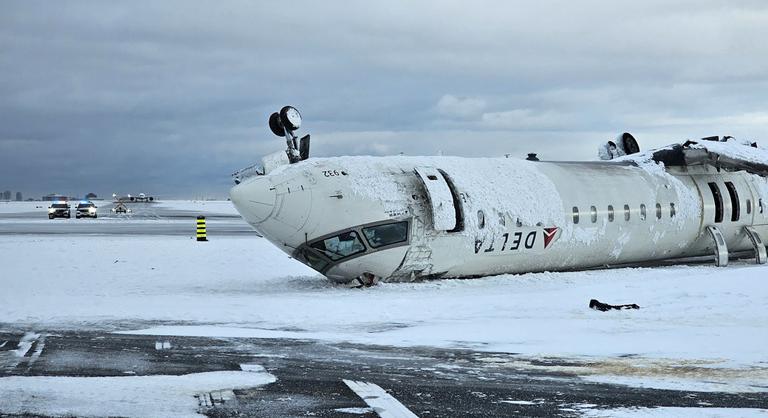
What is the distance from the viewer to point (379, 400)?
827 cm

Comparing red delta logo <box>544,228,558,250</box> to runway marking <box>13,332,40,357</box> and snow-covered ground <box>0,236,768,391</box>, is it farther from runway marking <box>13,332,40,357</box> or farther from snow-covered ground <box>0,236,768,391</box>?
runway marking <box>13,332,40,357</box>

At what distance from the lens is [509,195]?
71.8ft

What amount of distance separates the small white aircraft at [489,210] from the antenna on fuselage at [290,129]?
3cm

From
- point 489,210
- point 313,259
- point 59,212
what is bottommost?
point 313,259

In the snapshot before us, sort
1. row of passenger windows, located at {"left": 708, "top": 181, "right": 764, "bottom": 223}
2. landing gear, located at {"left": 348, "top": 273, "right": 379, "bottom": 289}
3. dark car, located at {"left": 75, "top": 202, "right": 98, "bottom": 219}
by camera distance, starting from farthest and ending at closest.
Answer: dark car, located at {"left": 75, "top": 202, "right": 98, "bottom": 219}
row of passenger windows, located at {"left": 708, "top": 181, "right": 764, "bottom": 223}
landing gear, located at {"left": 348, "top": 273, "right": 379, "bottom": 289}

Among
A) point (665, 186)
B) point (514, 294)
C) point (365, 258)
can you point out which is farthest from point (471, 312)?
point (665, 186)

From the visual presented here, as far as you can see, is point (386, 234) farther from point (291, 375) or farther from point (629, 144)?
point (629, 144)

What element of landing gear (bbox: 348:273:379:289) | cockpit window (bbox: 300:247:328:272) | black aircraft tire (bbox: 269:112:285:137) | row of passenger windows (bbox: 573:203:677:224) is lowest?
landing gear (bbox: 348:273:379:289)

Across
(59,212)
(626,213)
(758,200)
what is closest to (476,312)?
(626,213)

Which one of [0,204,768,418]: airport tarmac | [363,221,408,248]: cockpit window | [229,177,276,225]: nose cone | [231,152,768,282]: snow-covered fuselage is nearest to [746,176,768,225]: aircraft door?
[231,152,768,282]: snow-covered fuselage

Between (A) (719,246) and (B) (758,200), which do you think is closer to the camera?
(A) (719,246)

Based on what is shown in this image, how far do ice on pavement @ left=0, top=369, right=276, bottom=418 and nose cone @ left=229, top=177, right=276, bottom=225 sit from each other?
31.7 ft

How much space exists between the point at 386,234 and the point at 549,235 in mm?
4996

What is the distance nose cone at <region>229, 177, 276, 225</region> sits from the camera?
19.2 metres
